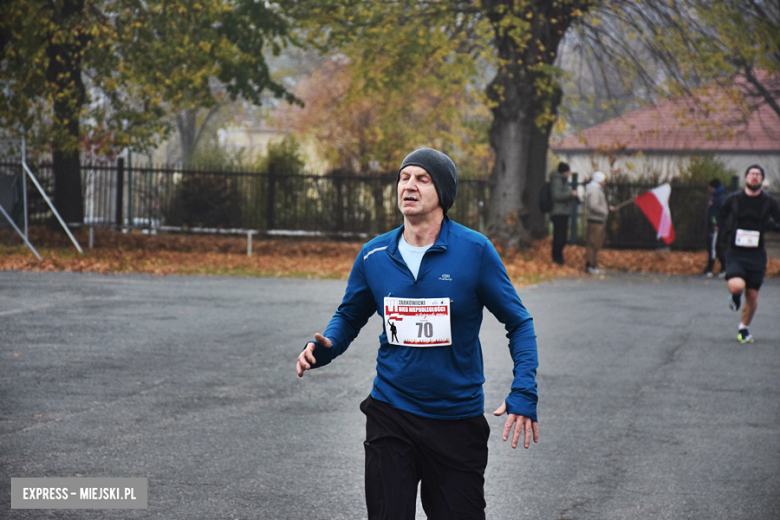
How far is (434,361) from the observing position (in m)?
3.18

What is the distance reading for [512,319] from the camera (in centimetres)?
325

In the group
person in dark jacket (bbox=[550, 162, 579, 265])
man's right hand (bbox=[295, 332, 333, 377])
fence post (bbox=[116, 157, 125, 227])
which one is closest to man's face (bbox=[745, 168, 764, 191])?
man's right hand (bbox=[295, 332, 333, 377])

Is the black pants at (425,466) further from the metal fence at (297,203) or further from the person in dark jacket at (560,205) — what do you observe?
the metal fence at (297,203)

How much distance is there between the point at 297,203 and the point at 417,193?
803 inches

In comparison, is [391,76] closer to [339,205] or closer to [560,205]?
[339,205]

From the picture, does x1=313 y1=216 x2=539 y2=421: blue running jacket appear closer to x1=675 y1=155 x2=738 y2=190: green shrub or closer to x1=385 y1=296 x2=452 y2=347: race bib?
x1=385 y1=296 x2=452 y2=347: race bib

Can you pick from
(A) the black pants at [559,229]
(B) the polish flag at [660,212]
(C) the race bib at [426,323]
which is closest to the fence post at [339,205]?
(A) the black pants at [559,229]

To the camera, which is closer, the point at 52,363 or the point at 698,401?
the point at 698,401

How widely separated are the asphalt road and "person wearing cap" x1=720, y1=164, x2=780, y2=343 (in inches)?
25.3

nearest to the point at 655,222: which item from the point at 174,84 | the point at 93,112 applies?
the point at 174,84

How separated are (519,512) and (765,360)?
17.9ft

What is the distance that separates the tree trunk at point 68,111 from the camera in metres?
18.3

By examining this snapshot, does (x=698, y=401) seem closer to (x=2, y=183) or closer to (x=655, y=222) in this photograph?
(x=655, y=222)

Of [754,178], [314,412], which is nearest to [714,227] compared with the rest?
[754,178]
